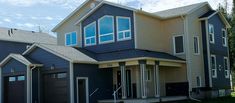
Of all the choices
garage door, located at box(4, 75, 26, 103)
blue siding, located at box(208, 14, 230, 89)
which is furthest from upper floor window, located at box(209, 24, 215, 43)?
garage door, located at box(4, 75, 26, 103)

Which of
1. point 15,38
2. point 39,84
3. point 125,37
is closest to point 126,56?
point 125,37

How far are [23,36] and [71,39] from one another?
12.2 m

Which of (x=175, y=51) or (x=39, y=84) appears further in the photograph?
(x=175, y=51)

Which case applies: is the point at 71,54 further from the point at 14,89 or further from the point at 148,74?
the point at 148,74

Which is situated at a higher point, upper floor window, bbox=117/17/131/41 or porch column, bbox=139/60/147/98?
upper floor window, bbox=117/17/131/41

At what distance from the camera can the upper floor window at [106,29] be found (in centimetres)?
3034

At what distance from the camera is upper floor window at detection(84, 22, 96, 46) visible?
1240 inches

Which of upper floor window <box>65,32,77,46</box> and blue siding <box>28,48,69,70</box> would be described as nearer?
blue siding <box>28,48,69,70</box>

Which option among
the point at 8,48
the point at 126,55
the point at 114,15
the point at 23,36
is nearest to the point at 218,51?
the point at 114,15

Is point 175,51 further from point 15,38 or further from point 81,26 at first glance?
point 15,38

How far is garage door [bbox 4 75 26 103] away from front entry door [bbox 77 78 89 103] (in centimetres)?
421

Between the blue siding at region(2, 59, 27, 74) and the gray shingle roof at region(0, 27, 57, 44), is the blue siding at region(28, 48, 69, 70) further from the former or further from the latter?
the gray shingle roof at region(0, 27, 57, 44)

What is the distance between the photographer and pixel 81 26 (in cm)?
3225

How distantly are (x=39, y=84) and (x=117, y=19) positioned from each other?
24.9 feet
